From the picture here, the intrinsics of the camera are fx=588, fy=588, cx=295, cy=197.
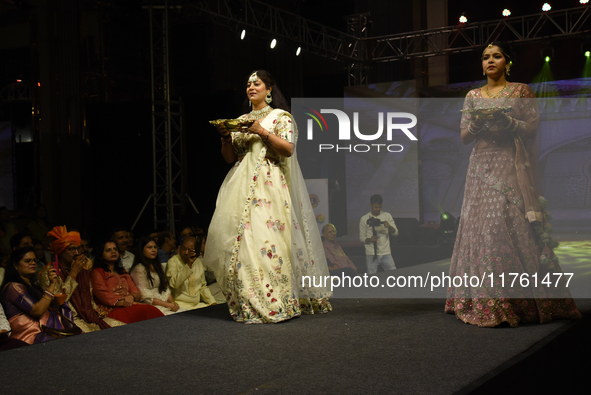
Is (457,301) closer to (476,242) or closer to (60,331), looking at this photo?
(476,242)

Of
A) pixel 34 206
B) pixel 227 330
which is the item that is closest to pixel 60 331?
pixel 227 330

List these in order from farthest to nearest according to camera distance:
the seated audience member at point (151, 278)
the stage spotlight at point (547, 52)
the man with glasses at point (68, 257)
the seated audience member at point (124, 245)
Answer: the stage spotlight at point (547, 52)
the seated audience member at point (124, 245)
the seated audience member at point (151, 278)
the man with glasses at point (68, 257)

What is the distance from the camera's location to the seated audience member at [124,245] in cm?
404

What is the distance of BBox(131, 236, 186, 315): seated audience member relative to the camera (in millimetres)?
3879

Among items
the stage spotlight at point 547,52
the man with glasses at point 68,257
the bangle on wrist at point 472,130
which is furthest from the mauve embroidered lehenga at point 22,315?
the stage spotlight at point 547,52

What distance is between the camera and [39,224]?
6301 millimetres

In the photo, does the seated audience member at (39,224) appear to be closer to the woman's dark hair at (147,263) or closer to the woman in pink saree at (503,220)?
the woman's dark hair at (147,263)

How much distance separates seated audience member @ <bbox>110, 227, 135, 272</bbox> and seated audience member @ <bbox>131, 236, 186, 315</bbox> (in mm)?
129

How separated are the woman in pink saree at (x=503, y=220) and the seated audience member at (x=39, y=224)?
486 centimetres

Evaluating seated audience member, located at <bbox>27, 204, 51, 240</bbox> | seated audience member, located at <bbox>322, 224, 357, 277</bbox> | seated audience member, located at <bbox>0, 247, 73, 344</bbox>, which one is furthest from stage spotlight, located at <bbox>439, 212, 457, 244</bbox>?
seated audience member, located at <bbox>27, 204, 51, 240</bbox>

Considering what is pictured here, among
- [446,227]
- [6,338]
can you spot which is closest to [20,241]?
[6,338]

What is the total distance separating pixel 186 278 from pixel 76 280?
3.10ft

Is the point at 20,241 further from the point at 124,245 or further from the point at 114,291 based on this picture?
the point at 114,291

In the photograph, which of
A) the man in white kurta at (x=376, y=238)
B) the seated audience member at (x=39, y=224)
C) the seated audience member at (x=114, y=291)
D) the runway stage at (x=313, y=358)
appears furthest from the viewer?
the seated audience member at (x=39, y=224)
